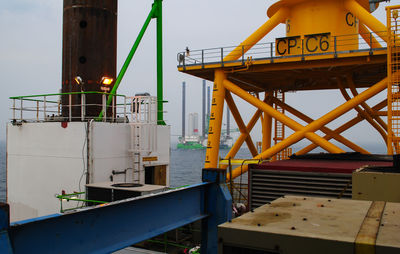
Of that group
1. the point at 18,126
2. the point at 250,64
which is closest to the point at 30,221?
the point at 18,126

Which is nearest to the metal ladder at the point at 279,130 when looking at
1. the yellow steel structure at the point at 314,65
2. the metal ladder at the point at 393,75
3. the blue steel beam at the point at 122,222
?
the yellow steel structure at the point at 314,65

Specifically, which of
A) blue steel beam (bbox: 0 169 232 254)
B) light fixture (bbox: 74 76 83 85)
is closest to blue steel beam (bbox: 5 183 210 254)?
blue steel beam (bbox: 0 169 232 254)

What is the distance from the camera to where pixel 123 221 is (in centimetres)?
625

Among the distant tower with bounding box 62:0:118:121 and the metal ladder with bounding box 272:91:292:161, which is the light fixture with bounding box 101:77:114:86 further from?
the metal ladder with bounding box 272:91:292:161

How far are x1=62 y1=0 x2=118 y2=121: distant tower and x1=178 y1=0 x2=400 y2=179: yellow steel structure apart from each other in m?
4.35

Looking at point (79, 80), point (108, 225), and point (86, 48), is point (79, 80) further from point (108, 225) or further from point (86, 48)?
point (108, 225)

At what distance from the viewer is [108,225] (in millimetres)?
5941

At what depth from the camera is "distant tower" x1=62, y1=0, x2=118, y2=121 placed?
1944 cm

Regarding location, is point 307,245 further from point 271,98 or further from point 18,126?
point 271,98

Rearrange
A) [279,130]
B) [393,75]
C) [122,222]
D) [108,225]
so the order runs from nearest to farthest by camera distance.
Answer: [108,225], [122,222], [393,75], [279,130]

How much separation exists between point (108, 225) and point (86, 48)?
15.3 metres

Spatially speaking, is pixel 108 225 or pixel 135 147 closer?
pixel 108 225

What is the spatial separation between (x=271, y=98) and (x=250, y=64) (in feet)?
23.4

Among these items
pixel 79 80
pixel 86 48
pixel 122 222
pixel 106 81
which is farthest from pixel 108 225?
pixel 86 48
